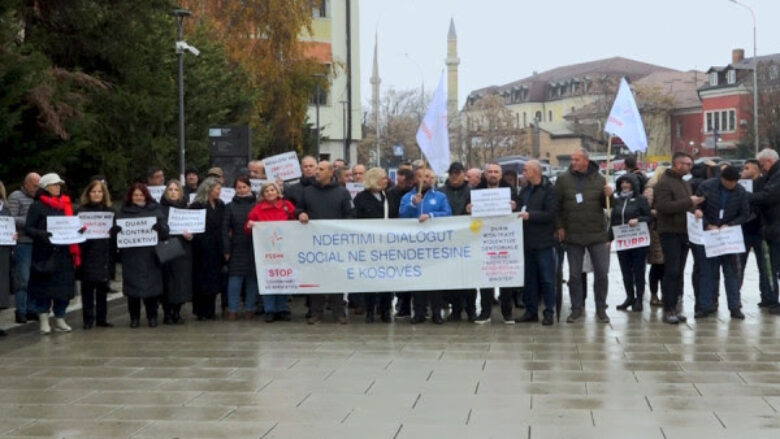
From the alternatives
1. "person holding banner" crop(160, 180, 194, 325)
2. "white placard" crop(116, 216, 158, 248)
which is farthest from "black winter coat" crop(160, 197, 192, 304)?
"white placard" crop(116, 216, 158, 248)

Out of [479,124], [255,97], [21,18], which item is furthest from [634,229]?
[479,124]

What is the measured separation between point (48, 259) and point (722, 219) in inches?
314

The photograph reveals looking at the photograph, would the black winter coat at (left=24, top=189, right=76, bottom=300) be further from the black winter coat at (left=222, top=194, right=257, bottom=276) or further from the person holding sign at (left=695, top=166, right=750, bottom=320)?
the person holding sign at (left=695, top=166, right=750, bottom=320)

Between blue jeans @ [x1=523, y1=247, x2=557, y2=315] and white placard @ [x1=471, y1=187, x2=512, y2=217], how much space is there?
60 cm

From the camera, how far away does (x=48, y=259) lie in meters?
14.2

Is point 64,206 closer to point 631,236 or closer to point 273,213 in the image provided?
point 273,213

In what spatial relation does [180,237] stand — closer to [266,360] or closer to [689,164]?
[266,360]

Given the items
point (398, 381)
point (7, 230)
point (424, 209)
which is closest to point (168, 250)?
point (7, 230)

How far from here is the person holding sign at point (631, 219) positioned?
15.9 metres

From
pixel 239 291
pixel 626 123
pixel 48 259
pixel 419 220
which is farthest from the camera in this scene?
pixel 626 123

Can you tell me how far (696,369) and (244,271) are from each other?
6.45 m

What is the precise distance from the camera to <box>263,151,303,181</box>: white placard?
1923 cm

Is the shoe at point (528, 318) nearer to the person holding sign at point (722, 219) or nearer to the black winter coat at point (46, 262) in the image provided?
the person holding sign at point (722, 219)

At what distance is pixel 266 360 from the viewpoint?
12.0 metres
